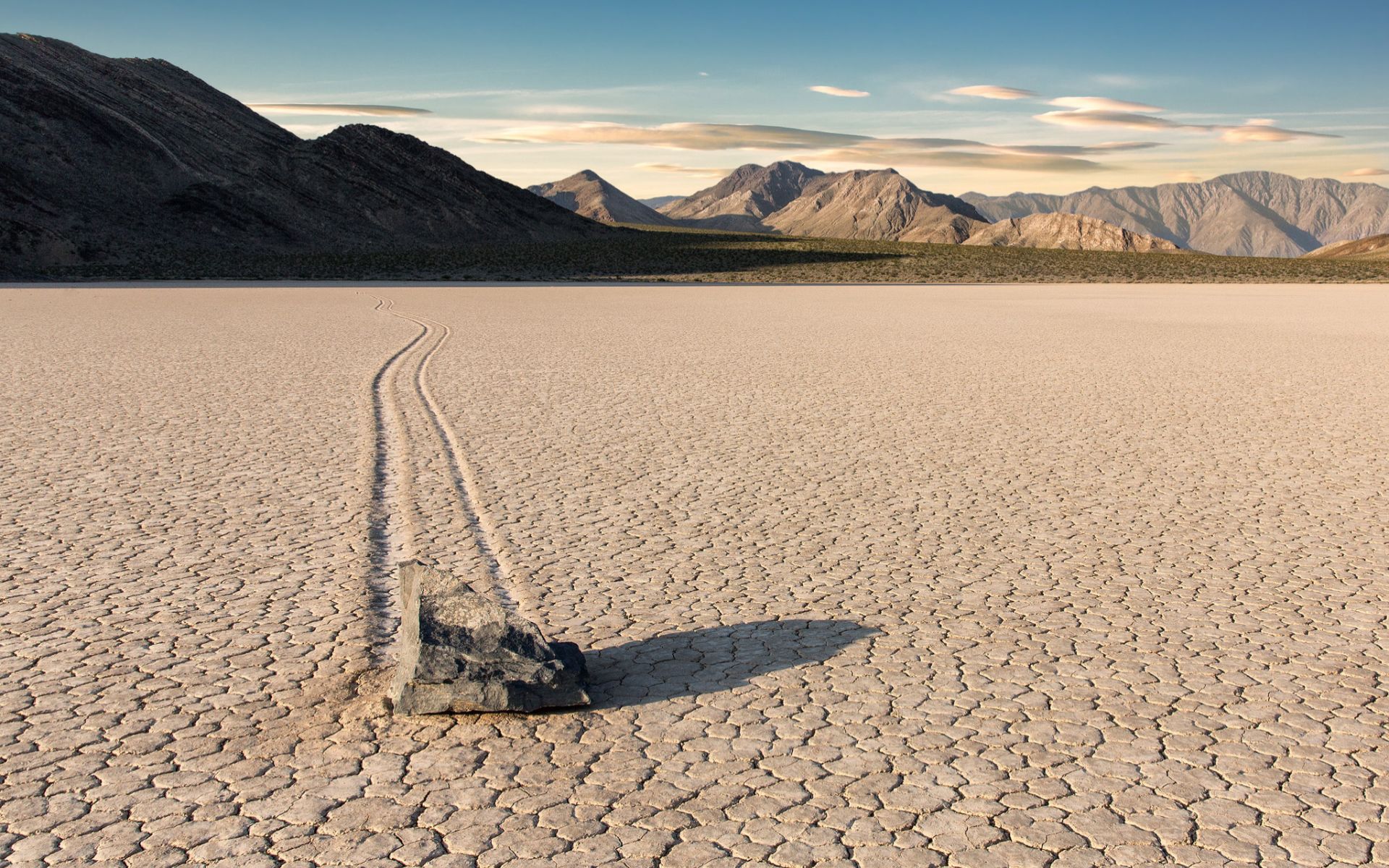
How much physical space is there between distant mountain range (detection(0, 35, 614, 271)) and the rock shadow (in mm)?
62103

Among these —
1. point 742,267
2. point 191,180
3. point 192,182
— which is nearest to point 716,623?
point 742,267

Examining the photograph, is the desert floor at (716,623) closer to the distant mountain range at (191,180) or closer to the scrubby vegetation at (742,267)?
the scrubby vegetation at (742,267)

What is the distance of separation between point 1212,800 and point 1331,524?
430 cm

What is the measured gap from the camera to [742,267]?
6372 cm

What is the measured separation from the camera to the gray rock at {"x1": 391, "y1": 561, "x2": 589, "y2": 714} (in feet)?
14.6

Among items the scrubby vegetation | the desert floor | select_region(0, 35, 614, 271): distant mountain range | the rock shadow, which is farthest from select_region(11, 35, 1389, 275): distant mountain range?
the rock shadow

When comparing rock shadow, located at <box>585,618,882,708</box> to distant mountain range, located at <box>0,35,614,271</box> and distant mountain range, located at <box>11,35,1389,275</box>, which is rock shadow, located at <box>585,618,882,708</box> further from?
distant mountain range, located at <box>0,35,614,271</box>

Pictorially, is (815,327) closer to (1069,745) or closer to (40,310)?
(40,310)

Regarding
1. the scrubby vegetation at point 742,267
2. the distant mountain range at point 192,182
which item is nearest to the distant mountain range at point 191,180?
the distant mountain range at point 192,182

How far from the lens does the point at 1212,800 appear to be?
3812mm

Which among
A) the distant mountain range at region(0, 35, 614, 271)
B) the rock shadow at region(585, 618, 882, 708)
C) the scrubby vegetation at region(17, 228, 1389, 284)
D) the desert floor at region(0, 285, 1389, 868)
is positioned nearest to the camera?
the desert floor at region(0, 285, 1389, 868)

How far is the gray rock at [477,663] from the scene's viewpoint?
4441mm

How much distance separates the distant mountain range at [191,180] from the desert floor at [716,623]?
189ft

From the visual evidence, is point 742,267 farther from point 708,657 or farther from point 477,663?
point 477,663
